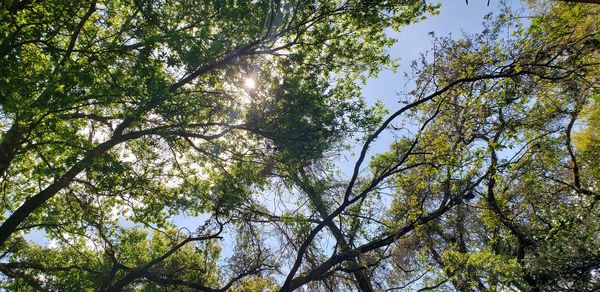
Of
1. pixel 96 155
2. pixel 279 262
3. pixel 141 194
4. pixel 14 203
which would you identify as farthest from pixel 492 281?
pixel 14 203

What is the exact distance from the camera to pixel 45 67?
7.88 meters

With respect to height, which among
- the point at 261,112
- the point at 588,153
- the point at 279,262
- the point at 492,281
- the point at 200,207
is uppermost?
the point at 261,112

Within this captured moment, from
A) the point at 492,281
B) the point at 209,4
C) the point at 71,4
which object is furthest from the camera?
the point at 492,281

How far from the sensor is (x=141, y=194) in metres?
9.66

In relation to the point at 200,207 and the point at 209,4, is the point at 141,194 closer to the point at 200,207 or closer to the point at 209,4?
the point at 200,207

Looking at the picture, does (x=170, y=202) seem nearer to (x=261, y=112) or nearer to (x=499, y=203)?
(x=261, y=112)

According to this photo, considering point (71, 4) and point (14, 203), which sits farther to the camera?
point (14, 203)

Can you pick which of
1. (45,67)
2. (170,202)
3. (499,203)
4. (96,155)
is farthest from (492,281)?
(45,67)

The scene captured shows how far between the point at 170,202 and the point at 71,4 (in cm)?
535

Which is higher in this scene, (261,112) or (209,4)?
(209,4)

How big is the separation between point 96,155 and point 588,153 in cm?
1639

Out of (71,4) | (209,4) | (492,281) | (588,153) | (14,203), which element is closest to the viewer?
(71,4)

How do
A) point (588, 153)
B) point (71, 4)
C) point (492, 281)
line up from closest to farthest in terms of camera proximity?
point (71, 4) → point (492, 281) → point (588, 153)

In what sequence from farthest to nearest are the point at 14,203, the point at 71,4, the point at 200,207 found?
the point at 14,203 < the point at 200,207 < the point at 71,4
